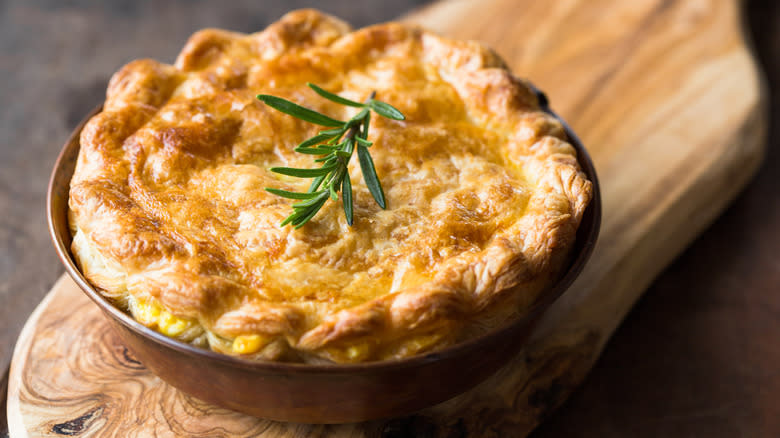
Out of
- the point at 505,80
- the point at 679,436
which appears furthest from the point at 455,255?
the point at 679,436

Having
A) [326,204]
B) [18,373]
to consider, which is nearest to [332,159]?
[326,204]

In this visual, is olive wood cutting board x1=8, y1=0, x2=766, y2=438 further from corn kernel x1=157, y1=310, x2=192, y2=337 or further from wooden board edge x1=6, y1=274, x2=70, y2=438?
corn kernel x1=157, y1=310, x2=192, y2=337

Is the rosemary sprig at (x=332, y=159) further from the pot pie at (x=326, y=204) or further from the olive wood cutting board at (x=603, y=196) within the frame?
the olive wood cutting board at (x=603, y=196)

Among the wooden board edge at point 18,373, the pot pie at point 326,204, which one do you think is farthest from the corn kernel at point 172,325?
the wooden board edge at point 18,373

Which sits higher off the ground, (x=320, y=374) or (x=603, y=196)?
(x=320, y=374)

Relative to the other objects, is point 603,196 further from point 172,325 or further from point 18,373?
point 18,373
